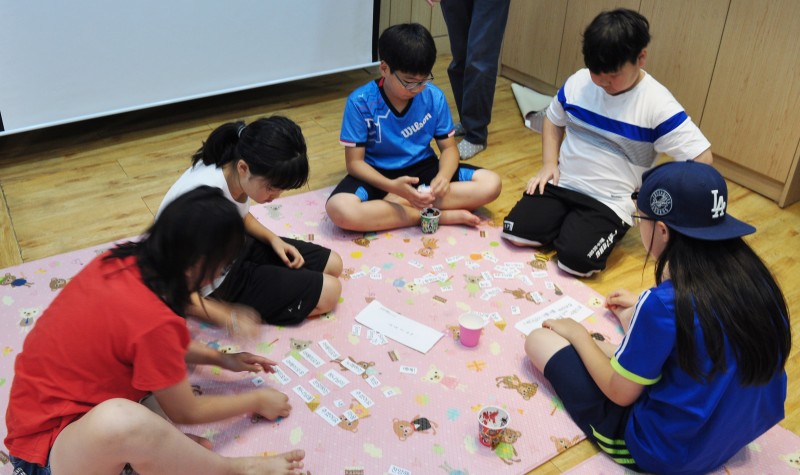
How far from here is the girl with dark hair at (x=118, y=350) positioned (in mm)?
1387

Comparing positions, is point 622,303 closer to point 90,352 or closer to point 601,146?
point 601,146

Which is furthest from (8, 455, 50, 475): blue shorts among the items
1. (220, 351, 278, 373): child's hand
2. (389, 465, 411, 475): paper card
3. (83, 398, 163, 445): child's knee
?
(389, 465, 411, 475): paper card

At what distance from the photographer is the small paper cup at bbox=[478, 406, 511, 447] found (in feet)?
5.87

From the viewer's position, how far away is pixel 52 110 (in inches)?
128

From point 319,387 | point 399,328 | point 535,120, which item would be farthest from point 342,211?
point 535,120

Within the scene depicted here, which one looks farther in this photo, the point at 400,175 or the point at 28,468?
the point at 400,175

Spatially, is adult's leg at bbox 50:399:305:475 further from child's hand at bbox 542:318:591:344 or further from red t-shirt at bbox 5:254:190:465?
child's hand at bbox 542:318:591:344

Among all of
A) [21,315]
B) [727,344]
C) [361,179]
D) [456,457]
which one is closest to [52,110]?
[21,315]

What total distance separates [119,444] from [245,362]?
565mm

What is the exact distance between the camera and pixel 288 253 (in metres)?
2.37

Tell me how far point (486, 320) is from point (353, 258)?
593mm

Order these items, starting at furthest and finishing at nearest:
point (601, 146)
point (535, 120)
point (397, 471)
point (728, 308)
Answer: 1. point (535, 120)
2. point (601, 146)
3. point (397, 471)
4. point (728, 308)

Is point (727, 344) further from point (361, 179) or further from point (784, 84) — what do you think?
point (784, 84)

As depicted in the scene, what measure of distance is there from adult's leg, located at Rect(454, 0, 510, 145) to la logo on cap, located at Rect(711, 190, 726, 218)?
2011mm
